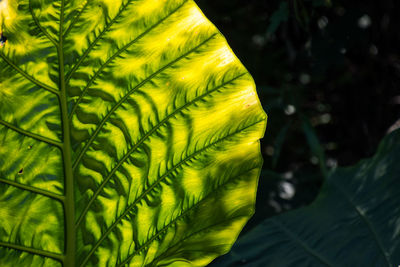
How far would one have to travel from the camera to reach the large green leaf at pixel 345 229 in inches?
27.6

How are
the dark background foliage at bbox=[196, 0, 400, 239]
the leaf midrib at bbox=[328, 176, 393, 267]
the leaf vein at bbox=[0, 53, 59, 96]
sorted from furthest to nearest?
the dark background foliage at bbox=[196, 0, 400, 239]
the leaf midrib at bbox=[328, 176, 393, 267]
the leaf vein at bbox=[0, 53, 59, 96]

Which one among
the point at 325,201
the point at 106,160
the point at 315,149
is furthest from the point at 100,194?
the point at 315,149

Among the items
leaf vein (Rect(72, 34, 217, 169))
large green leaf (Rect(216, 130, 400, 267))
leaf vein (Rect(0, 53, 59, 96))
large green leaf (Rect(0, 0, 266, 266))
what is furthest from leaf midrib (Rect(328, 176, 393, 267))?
leaf vein (Rect(0, 53, 59, 96))

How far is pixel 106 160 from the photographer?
0.61 meters

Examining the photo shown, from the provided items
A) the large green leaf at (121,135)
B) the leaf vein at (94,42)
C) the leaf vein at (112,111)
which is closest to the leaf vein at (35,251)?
the large green leaf at (121,135)

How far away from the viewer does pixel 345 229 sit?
77cm

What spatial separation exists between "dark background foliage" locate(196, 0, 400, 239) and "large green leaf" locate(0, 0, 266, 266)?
505 millimetres

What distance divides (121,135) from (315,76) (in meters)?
0.91

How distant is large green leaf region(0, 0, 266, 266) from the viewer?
576mm

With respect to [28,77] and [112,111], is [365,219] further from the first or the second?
[28,77]

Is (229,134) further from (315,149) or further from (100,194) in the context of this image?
(315,149)

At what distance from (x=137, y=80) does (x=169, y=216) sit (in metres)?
0.20

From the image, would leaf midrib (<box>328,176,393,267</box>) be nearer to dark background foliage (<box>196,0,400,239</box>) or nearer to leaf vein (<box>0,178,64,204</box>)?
dark background foliage (<box>196,0,400,239</box>)

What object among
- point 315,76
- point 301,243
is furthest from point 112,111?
point 315,76
